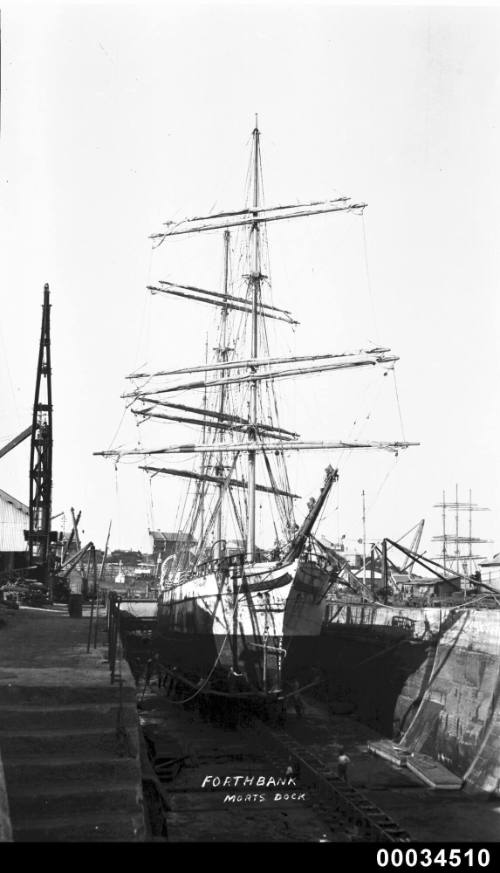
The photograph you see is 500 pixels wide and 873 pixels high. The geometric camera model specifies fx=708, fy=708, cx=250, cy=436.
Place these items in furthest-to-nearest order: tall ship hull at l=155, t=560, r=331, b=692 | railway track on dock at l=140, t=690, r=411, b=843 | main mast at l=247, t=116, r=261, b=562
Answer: main mast at l=247, t=116, r=261, b=562 → tall ship hull at l=155, t=560, r=331, b=692 → railway track on dock at l=140, t=690, r=411, b=843

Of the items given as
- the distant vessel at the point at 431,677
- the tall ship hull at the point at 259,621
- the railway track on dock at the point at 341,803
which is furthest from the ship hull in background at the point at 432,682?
the railway track on dock at the point at 341,803

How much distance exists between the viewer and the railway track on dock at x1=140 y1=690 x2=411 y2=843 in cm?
1095

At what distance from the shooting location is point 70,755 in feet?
27.4

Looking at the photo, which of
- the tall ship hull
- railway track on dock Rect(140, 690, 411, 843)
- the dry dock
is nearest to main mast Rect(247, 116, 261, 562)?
the tall ship hull

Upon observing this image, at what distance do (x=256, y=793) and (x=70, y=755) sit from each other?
19.5 feet

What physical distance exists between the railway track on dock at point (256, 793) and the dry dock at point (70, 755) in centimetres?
291

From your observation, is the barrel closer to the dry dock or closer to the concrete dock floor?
the concrete dock floor

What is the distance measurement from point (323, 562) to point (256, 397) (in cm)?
905

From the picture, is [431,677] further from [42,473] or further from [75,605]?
[42,473]

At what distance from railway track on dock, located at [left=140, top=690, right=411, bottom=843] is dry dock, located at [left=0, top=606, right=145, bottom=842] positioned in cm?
291

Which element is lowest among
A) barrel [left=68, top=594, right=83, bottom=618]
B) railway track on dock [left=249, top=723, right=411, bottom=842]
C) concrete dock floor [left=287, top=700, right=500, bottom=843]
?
concrete dock floor [left=287, top=700, right=500, bottom=843]

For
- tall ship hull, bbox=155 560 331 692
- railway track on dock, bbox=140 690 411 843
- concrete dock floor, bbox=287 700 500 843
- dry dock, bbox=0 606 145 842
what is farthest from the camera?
tall ship hull, bbox=155 560 331 692

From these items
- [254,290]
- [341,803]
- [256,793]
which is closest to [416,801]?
[341,803]
